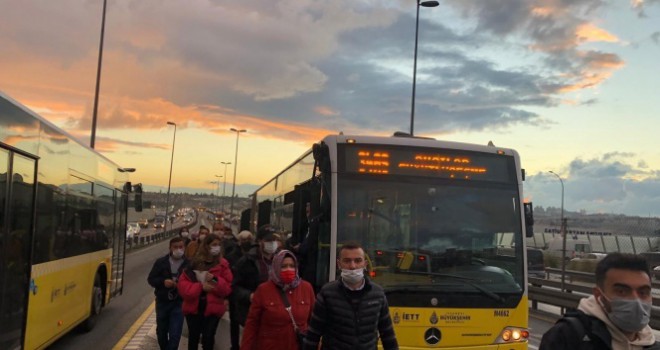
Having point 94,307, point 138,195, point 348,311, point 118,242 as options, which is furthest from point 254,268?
point 138,195

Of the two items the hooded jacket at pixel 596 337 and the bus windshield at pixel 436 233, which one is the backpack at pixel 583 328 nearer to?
the hooded jacket at pixel 596 337

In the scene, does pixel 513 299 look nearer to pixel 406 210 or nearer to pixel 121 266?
pixel 406 210

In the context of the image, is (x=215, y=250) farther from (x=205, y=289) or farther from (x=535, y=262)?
(x=535, y=262)

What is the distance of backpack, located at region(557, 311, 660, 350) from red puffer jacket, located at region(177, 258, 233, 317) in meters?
4.67

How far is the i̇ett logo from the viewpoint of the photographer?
565 centimetres

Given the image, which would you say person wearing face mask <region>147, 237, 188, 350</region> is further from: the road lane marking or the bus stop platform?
the road lane marking

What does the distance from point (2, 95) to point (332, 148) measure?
3.33 m

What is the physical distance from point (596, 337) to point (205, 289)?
4.78 meters

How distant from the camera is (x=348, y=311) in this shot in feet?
12.9

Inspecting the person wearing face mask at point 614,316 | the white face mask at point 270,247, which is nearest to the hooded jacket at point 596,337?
the person wearing face mask at point 614,316

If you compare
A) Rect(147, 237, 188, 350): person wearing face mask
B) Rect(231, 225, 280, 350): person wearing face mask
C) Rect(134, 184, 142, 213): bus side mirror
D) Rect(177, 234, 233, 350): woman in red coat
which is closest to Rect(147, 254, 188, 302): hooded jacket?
Rect(147, 237, 188, 350): person wearing face mask

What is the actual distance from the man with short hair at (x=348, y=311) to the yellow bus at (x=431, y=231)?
1697 mm

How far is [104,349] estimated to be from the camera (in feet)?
28.6

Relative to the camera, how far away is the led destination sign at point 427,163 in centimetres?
629
